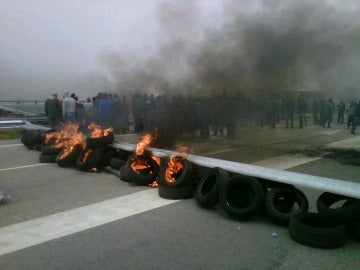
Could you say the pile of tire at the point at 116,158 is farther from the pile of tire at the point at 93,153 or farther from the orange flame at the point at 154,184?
the orange flame at the point at 154,184

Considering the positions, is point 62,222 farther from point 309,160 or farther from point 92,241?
point 309,160

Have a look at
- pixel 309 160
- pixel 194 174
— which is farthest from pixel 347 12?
pixel 194 174

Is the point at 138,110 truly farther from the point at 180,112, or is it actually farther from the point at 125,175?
the point at 125,175

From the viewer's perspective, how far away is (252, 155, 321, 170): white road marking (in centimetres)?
797

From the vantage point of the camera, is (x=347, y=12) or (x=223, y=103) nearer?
(x=347, y=12)

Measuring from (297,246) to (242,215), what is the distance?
85 centimetres

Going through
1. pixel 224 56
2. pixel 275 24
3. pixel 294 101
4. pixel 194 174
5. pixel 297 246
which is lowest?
pixel 297 246

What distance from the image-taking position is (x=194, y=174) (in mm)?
5910

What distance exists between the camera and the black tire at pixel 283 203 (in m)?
4.46

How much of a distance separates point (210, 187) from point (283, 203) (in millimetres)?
1163

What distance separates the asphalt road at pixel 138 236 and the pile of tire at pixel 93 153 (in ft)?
2.88

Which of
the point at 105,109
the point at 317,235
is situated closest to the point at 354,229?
the point at 317,235

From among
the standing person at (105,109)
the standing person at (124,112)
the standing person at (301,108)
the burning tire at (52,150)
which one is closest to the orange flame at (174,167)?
the burning tire at (52,150)

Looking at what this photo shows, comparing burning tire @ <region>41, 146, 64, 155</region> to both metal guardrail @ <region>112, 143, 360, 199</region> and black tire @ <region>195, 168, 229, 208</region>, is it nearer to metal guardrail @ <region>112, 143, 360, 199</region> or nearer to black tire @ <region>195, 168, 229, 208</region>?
metal guardrail @ <region>112, 143, 360, 199</region>
